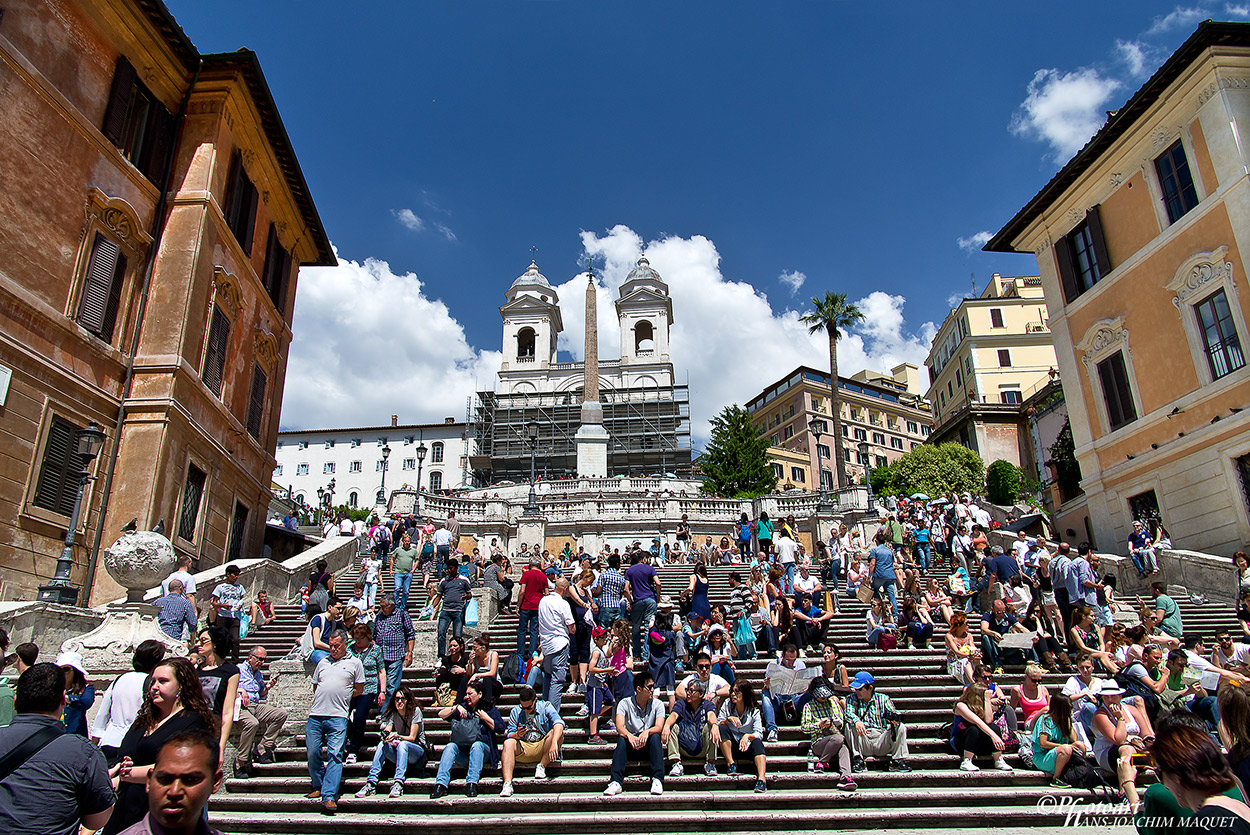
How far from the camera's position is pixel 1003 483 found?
38.7 metres

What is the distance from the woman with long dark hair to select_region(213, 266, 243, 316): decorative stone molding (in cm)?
1539

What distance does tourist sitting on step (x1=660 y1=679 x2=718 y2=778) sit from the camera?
334 inches

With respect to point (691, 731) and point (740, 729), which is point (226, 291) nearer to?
point (691, 731)

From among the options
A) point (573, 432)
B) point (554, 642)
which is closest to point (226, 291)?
point (554, 642)

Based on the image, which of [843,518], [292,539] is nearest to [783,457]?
[843,518]

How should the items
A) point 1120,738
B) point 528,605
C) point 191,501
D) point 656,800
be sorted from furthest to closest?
point 191,501
point 528,605
point 1120,738
point 656,800

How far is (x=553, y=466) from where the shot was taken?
234ft

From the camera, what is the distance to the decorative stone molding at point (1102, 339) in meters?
22.0

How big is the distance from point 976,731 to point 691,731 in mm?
3205

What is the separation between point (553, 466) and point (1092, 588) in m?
60.2

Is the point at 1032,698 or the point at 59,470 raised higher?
the point at 59,470

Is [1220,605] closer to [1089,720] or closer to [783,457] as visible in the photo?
[1089,720]

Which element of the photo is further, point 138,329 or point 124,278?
point 138,329

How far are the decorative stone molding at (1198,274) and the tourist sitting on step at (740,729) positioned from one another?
57.5 feet
